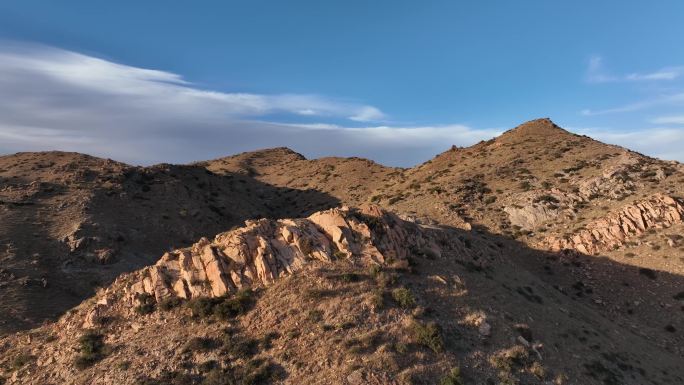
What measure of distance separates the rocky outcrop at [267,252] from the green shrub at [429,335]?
633 cm

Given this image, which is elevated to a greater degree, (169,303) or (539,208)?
(539,208)

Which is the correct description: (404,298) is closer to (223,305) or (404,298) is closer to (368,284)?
(368,284)

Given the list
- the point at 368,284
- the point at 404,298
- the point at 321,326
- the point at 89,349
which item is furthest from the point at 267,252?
the point at 89,349

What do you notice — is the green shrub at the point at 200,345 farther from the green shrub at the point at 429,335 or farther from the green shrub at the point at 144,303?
the green shrub at the point at 429,335

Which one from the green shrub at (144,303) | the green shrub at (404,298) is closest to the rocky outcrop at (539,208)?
the green shrub at (404,298)

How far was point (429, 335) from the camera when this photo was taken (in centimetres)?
2370

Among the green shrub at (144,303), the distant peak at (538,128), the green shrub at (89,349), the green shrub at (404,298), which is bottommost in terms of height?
the green shrub at (89,349)

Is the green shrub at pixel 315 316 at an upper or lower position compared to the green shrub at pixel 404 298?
lower

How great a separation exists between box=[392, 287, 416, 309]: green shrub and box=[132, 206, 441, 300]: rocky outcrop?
330 cm

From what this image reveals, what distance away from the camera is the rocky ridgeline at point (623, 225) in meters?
46.7

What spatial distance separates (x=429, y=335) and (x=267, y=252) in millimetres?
11373

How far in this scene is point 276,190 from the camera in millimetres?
96125

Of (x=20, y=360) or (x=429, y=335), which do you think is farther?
(x=20, y=360)

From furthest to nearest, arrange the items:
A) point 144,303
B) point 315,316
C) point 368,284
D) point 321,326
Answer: point 368,284
point 144,303
point 315,316
point 321,326
